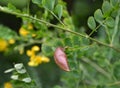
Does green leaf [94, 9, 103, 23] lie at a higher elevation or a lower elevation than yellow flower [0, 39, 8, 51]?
higher

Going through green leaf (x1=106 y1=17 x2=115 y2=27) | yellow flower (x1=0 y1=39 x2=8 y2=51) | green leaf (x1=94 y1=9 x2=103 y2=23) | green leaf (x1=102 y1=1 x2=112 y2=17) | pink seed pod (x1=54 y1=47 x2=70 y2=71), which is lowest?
yellow flower (x1=0 y1=39 x2=8 y2=51)

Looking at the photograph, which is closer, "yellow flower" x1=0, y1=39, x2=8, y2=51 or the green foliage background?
the green foliage background

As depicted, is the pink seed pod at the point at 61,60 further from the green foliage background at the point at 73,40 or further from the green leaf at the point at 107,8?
the green leaf at the point at 107,8

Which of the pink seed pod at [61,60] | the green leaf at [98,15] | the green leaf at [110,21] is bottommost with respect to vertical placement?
the pink seed pod at [61,60]

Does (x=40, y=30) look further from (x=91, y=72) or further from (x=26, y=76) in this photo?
(x=91, y=72)

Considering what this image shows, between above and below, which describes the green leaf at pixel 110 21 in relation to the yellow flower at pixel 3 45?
above

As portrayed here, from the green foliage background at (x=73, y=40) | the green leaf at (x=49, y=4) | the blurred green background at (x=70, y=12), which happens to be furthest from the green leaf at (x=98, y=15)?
the blurred green background at (x=70, y=12)

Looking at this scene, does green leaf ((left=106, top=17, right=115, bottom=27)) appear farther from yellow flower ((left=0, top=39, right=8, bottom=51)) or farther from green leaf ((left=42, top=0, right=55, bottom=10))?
yellow flower ((left=0, top=39, right=8, bottom=51))

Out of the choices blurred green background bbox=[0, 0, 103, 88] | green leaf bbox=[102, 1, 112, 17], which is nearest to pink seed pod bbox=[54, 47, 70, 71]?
green leaf bbox=[102, 1, 112, 17]

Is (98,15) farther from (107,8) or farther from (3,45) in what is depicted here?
(3,45)
